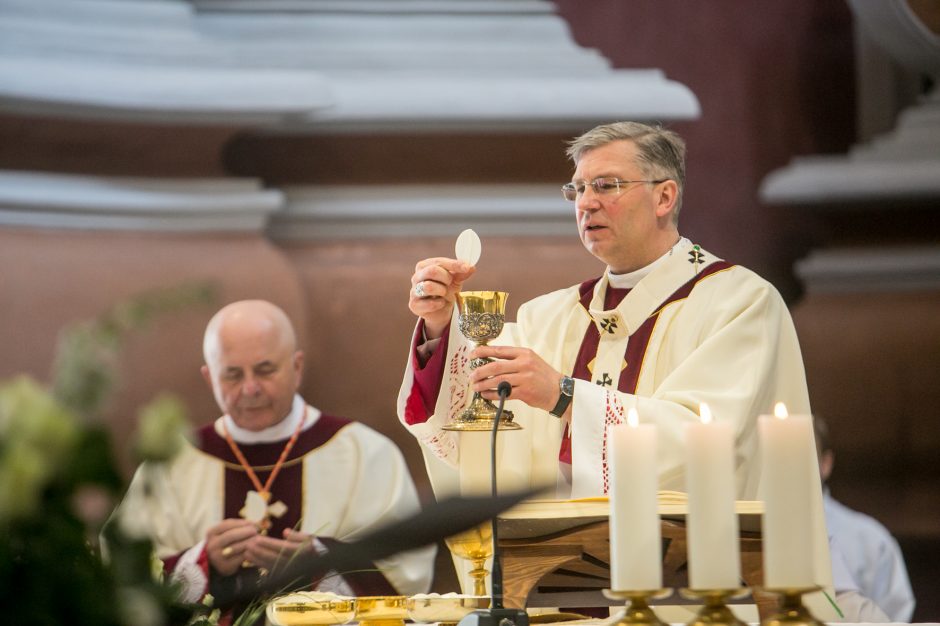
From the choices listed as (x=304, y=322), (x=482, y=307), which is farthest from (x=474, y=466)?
(x=304, y=322)

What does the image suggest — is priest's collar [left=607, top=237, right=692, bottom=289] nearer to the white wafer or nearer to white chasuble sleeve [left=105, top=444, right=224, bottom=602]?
the white wafer

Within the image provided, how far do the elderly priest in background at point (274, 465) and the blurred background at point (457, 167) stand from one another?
0.37m

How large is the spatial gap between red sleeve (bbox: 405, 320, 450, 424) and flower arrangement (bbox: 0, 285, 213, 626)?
8.12ft

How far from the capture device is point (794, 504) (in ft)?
3.97

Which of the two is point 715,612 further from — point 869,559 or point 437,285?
point 869,559

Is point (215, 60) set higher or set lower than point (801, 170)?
higher

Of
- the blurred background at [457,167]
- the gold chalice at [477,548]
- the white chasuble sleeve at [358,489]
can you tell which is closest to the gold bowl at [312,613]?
the gold chalice at [477,548]

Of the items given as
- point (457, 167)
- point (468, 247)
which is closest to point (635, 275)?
point (468, 247)

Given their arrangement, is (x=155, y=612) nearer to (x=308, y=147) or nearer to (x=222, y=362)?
(x=222, y=362)

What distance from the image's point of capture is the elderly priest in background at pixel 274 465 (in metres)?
4.75

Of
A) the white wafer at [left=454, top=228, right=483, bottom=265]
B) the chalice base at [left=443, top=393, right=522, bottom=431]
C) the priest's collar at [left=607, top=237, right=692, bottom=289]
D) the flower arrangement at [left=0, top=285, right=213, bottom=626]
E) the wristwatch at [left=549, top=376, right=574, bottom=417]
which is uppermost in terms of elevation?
the priest's collar at [left=607, top=237, right=692, bottom=289]

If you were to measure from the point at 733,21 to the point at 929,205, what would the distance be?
1116 mm

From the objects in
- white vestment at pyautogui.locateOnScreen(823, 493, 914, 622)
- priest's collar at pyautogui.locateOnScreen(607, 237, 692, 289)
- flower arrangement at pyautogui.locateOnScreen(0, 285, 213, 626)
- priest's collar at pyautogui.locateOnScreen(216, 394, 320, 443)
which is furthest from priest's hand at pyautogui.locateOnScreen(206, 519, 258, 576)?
flower arrangement at pyautogui.locateOnScreen(0, 285, 213, 626)

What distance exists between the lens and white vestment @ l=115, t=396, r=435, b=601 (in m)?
4.71
